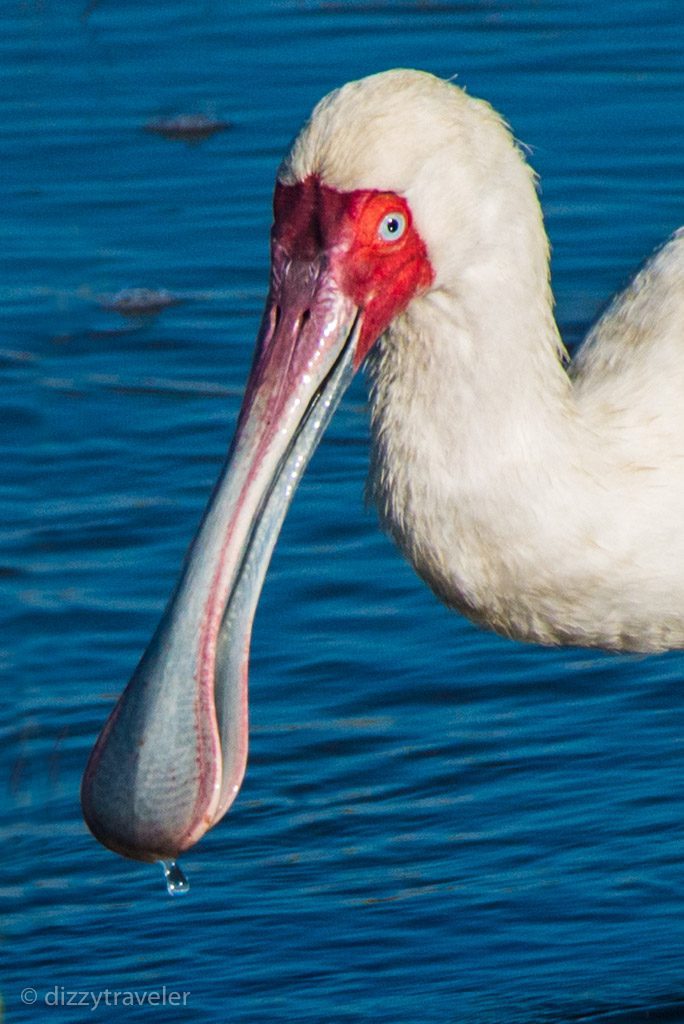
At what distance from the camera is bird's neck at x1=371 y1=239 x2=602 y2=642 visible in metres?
4.96

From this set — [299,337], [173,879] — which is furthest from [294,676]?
[299,337]

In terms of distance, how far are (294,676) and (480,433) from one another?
221 centimetres

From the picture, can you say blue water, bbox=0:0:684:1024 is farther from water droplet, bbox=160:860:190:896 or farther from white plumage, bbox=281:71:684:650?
white plumage, bbox=281:71:684:650

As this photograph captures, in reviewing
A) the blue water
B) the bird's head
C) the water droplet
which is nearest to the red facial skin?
the bird's head

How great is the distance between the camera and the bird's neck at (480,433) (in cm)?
496

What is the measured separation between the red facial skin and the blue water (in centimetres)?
180

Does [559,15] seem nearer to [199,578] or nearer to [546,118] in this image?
[546,118]

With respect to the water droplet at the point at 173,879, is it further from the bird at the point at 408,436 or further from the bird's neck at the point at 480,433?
the bird's neck at the point at 480,433

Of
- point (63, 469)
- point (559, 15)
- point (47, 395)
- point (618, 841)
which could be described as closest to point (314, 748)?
point (618, 841)

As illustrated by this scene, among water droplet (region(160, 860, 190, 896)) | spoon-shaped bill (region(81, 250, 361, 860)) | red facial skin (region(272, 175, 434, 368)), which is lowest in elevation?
water droplet (region(160, 860, 190, 896))

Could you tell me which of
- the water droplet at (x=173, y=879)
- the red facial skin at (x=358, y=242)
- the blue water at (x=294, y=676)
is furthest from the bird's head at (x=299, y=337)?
the blue water at (x=294, y=676)

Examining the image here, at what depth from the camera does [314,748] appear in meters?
6.81

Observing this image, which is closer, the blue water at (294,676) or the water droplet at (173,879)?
the water droplet at (173,879)

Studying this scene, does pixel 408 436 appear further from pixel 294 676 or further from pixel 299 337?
pixel 294 676
